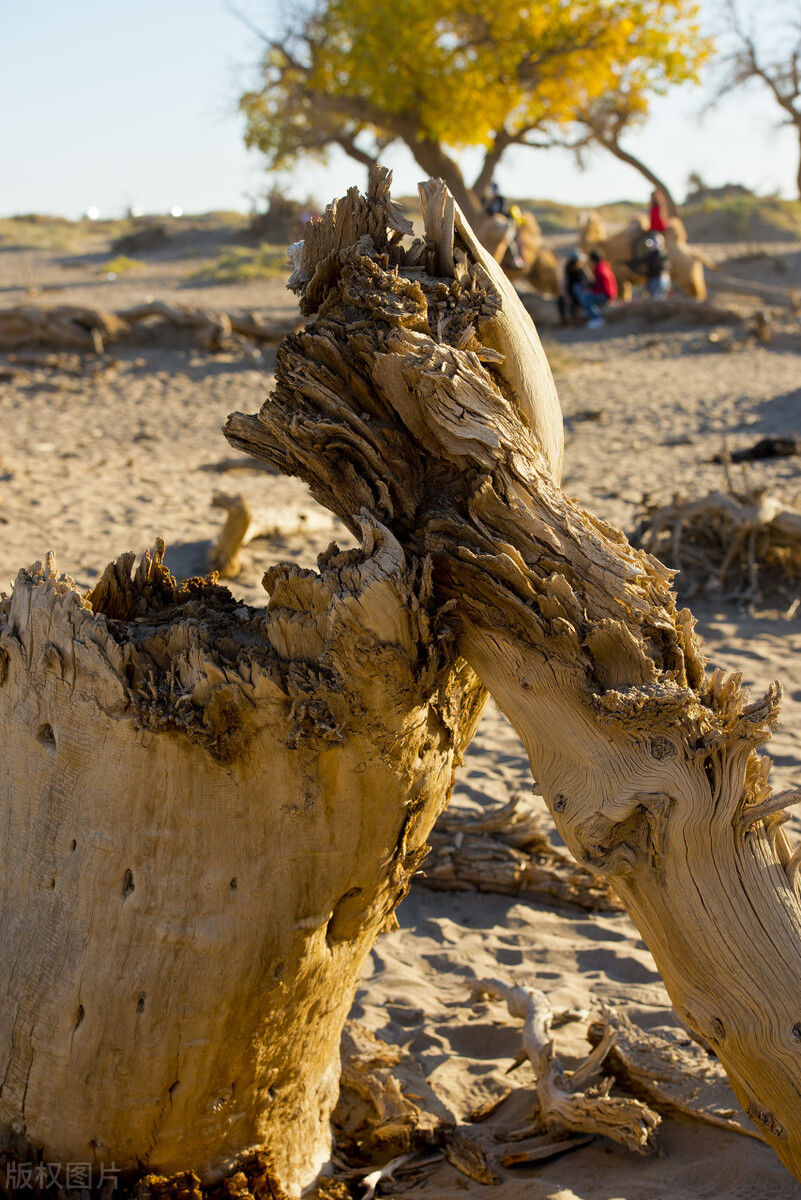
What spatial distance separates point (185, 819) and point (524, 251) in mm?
20072

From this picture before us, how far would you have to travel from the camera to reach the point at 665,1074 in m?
2.86

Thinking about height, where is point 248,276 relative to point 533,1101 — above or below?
above

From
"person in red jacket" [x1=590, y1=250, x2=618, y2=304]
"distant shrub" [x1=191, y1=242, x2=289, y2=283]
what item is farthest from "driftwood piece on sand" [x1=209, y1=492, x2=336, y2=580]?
"distant shrub" [x1=191, y1=242, x2=289, y2=283]

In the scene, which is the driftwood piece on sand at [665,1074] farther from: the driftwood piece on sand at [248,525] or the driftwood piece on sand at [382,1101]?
the driftwood piece on sand at [248,525]

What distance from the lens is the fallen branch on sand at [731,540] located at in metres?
7.04

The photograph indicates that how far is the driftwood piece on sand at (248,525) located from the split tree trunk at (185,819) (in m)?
4.64

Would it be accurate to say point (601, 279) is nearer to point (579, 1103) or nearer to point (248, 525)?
point (248, 525)

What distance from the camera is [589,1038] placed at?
9.86 ft

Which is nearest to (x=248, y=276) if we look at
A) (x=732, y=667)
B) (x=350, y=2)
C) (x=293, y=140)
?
(x=293, y=140)

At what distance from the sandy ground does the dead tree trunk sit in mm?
807

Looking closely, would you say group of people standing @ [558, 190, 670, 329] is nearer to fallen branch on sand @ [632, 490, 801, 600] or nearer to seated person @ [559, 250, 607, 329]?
seated person @ [559, 250, 607, 329]

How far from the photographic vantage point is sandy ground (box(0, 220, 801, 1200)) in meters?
2.76

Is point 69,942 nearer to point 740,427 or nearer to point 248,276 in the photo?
point 740,427

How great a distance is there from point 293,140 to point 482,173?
15.8ft
